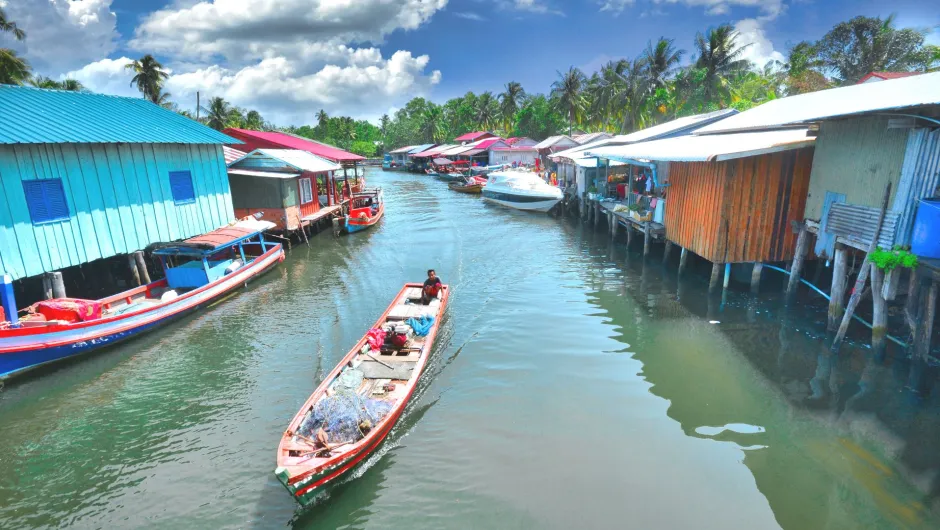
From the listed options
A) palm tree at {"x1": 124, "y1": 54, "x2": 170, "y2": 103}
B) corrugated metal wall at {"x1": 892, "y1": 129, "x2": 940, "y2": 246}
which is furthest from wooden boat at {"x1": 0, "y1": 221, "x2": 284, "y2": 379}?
palm tree at {"x1": 124, "y1": 54, "x2": 170, "y2": 103}

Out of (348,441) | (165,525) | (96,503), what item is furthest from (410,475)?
(96,503)

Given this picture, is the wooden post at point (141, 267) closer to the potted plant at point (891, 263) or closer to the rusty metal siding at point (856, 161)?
the potted plant at point (891, 263)

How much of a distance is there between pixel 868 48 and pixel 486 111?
5387cm

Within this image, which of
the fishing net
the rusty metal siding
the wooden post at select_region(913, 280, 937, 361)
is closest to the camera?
the fishing net

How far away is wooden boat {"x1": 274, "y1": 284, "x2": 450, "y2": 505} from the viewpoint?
661 cm

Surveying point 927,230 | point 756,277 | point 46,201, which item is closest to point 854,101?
point 927,230

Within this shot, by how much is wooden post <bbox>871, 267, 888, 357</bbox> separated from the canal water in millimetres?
431

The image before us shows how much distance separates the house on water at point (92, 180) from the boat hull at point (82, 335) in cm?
258

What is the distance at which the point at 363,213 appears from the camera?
1140 inches

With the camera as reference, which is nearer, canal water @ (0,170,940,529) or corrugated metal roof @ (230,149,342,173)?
canal water @ (0,170,940,529)

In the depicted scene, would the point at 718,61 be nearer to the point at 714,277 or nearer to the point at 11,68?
the point at 714,277

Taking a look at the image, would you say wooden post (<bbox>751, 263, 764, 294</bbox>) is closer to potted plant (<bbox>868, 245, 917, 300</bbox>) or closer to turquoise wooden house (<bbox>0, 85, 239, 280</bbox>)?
potted plant (<bbox>868, 245, 917, 300</bbox>)

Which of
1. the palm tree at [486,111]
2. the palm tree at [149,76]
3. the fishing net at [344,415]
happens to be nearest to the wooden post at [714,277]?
the fishing net at [344,415]

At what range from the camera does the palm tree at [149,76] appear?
42062mm
